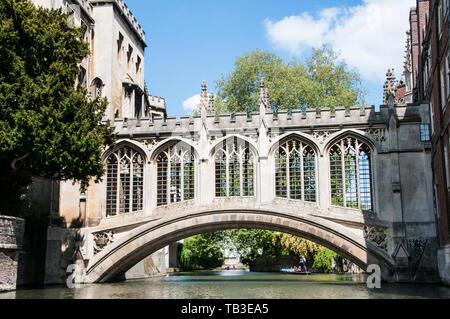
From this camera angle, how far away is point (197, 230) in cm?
2319

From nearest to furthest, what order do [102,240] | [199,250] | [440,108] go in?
[440,108]
[102,240]
[199,250]

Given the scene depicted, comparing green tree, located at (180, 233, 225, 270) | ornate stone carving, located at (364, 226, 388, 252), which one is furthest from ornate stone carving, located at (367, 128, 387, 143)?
green tree, located at (180, 233, 225, 270)

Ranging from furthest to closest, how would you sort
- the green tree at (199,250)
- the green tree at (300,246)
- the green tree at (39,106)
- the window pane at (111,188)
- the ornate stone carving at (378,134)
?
the green tree at (199,250) → the green tree at (300,246) → the window pane at (111,188) → the ornate stone carving at (378,134) → the green tree at (39,106)

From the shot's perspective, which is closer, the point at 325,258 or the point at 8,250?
the point at 8,250

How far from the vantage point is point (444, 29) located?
696 inches

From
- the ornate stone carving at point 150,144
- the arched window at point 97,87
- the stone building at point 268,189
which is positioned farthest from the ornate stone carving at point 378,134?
the arched window at point 97,87

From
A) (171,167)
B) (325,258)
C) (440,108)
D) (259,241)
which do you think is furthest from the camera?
(259,241)

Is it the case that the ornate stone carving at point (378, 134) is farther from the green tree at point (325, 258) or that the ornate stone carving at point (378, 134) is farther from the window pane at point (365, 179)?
the green tree at point (325, 258)

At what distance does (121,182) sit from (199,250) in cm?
2018

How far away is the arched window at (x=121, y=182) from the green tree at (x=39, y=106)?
4249mm

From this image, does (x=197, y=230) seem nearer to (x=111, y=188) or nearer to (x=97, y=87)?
(x=111, y=188)

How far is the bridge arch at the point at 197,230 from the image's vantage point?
70.4 ft

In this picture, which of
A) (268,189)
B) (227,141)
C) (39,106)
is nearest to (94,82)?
(227,141)

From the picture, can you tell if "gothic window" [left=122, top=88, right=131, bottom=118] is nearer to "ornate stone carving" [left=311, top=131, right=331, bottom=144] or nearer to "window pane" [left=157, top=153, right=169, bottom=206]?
"window pane" [left=157, top=153, right=169, bottom=206]
